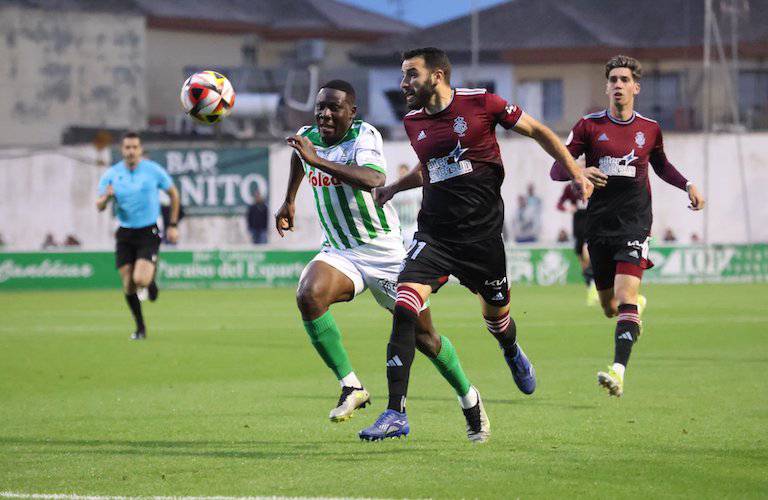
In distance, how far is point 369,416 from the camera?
10469 millimetres

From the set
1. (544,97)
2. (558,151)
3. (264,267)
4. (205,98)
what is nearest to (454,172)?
(558,151)

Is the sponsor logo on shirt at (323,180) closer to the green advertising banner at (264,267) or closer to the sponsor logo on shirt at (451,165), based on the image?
the sponsor logo on shirt at (451,165)

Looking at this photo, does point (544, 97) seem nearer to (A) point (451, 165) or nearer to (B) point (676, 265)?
(B) point (676, 265)

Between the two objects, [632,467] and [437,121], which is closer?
[632,467]

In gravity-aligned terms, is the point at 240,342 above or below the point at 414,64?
below

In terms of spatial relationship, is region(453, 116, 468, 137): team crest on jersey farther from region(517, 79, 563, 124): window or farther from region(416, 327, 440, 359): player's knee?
region(517, 79, 563, 124): window

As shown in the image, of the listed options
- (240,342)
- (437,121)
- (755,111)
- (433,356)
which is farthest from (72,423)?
(755,111)

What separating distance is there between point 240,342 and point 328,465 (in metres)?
10.1

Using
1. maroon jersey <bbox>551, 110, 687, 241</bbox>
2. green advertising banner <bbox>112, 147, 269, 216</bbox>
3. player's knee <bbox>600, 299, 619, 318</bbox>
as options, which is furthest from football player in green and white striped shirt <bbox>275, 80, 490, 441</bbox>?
green advertising banner <bbox>112, 147, 269, 216</bbox>

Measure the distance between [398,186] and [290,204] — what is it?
3.24 ft

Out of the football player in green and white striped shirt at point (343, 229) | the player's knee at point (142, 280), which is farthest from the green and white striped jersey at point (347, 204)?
the player's knee at point (142, 280)

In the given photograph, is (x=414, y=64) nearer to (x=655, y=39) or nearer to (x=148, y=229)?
(x=148, y=229)

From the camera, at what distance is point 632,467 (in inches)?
305

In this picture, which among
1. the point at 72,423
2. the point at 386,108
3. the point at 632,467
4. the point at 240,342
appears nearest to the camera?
the point at 632,467
